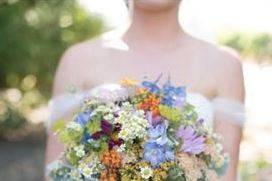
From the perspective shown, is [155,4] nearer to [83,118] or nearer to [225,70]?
[225,70]

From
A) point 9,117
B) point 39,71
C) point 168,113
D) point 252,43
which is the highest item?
point 168,113

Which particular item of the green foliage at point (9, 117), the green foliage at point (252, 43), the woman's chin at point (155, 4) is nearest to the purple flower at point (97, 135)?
the woman's chin at point (155, 4)

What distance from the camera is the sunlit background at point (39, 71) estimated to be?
473 cm

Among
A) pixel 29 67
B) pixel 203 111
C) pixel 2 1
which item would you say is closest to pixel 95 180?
pixel 203 111

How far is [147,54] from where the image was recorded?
91.0 inches

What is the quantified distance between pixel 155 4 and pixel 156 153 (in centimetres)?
55

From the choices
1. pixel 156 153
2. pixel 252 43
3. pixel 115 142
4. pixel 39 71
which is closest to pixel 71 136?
pixel 115 142

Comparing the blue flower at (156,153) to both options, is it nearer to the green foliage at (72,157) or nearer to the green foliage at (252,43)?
the green foliage at (72,157)

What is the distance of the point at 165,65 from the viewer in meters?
2.29

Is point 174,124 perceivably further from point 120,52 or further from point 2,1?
point 2,1

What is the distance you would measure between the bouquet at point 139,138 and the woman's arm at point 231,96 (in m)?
0.31

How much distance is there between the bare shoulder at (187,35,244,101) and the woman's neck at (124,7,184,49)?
11 cm

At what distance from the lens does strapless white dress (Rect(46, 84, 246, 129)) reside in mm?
2205

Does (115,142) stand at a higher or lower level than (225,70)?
higher
